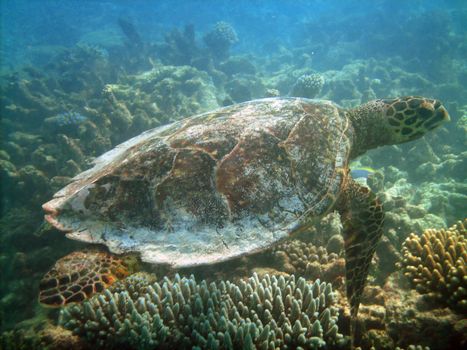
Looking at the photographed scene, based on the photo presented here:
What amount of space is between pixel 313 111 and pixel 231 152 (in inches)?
58.5

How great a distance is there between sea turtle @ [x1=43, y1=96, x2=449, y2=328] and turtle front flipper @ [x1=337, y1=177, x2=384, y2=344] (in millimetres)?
11

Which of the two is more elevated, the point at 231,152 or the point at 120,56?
the point at 120,56

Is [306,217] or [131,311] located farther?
[306,217]

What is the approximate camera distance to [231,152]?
2.99 m

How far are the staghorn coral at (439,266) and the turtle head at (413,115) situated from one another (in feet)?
5.35

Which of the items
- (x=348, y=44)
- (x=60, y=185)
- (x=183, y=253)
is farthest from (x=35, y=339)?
(x=348, y=44)

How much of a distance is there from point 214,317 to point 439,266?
2556mm

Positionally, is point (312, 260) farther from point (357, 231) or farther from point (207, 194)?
point (207, 194)

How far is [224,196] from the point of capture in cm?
281

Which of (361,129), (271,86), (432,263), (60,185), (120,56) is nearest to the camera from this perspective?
(432,263)

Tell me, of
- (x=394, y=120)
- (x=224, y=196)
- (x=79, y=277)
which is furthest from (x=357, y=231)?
(x=79, y=277)

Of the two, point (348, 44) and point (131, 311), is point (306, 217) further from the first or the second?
point (348, 44)

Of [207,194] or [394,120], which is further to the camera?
[394,120]

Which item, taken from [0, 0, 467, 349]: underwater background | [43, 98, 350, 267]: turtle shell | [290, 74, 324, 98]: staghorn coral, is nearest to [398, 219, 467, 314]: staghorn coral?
[0, 0, 467, 349]: underwater background
